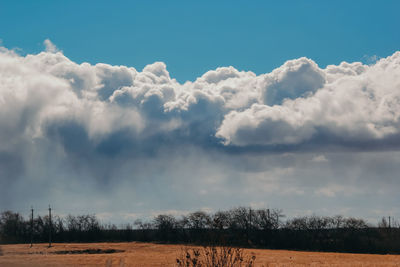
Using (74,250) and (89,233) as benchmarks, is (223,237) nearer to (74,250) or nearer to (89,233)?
(74,250)

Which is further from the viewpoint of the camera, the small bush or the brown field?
the brown field

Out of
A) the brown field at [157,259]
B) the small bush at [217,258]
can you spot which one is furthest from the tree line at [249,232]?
the small bush at [217,258]

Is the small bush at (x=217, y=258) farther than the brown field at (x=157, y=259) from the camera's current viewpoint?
No

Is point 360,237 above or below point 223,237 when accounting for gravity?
below

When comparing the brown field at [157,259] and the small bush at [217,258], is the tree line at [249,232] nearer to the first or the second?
the brown field at [157,259]

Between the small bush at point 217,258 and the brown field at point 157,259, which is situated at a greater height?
the small bush at point 217,258

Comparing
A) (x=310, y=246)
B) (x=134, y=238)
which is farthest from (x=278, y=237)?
(x=134, y=238)

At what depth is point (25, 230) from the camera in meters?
116

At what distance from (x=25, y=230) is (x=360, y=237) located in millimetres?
78314

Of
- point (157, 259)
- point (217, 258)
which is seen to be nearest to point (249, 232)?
point (157, 259)

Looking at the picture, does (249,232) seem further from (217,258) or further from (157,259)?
(217,258)

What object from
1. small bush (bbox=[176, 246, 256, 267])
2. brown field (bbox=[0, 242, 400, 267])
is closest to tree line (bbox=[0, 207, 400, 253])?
brown field (bbox=[0, 242, 400, 267])

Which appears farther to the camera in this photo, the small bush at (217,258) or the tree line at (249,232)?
the tree line at (249,232)

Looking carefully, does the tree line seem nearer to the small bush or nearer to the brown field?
the brown field
